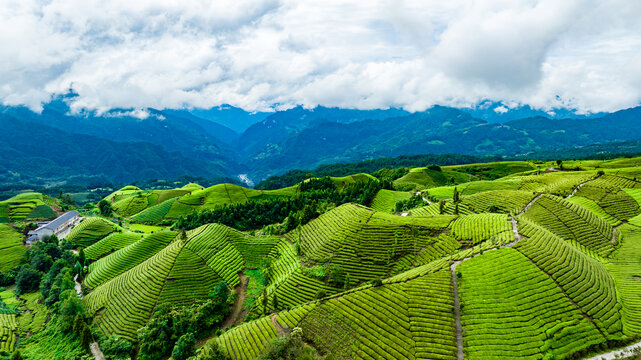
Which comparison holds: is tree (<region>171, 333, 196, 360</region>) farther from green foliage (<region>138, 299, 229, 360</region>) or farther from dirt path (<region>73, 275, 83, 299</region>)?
dirt path (<region>73, 275, 83, 299</region>)

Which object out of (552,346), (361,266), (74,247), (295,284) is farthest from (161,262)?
(552,346)

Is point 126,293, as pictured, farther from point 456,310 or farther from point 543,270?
point 543,270

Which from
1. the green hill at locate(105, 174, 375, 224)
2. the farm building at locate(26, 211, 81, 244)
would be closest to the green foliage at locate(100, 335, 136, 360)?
the farm building at locate(26, 211, 81, 244)

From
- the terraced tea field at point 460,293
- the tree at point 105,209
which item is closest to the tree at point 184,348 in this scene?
the terraced tea field at point 460,293

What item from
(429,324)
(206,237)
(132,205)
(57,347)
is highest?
(132,205)

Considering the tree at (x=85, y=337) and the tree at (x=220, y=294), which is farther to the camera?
the tree at (x=220, y=294)

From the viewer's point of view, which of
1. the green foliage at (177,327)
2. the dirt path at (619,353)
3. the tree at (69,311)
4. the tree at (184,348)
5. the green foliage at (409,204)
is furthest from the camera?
the green foliage at (409,204)

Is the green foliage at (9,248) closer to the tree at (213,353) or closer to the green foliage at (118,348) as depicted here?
the green foliage at (118,348)

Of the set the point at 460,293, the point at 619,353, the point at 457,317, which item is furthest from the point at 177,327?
the point at 619,353
